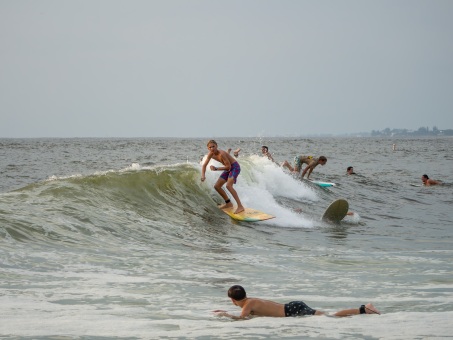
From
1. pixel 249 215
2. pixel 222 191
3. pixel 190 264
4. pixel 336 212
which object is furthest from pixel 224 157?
pixel 190 264

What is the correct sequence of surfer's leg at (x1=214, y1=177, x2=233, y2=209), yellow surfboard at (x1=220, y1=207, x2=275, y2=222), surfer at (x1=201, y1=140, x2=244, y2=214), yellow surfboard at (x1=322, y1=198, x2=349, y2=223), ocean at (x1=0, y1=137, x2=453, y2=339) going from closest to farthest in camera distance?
ocean at (x1=0, y1=137, x2=453, y2=339)
yellow surfboard at (x1=220, y1=207, x2=275, y2=222)
surfer at (x1=201, y1=140, x2=244, y2=214)
surfer's leg at (x1=214, y1=177, x2=233, y2=209)
yellow surfboard at (x1=322, y1=198, x2=349, y2=223)

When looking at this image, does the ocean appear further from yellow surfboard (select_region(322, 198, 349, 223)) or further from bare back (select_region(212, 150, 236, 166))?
bare back (select_region(212, 150, 236, 166))

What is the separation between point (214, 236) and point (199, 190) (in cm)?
474

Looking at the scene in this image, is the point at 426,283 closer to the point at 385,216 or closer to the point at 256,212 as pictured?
the point at 256,212

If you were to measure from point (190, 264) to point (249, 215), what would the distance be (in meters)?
6.05

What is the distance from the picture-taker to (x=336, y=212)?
16516 millimetres

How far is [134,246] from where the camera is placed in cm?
1070

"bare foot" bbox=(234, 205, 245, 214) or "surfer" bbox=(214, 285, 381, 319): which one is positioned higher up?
"bare foot" bbox=(234, 205, 245, 214)

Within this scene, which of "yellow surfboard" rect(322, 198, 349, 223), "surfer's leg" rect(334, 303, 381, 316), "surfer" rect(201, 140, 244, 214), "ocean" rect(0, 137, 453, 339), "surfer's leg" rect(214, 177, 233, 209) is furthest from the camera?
"yellow surfboard" rect(322, 198, 349, 223)

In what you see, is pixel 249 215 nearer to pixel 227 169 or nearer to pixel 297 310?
pixel 227 169

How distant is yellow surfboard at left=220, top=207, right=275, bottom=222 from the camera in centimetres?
1525

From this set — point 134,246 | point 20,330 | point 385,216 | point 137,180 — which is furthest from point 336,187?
point 20,330

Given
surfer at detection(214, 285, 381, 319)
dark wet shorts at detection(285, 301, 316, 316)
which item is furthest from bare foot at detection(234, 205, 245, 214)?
dark wet shorts at detection(285, 301, 316, 316)

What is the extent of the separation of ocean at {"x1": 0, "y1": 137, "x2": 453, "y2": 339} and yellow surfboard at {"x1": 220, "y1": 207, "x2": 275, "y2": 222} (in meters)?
0.16
